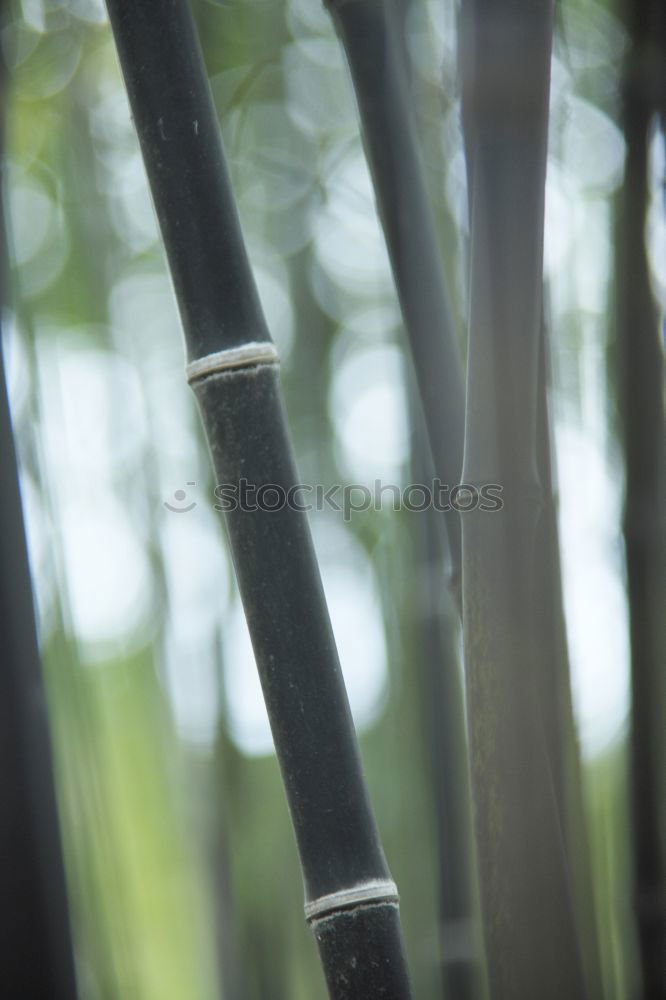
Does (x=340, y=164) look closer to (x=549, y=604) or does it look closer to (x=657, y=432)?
(x=657, y=432)

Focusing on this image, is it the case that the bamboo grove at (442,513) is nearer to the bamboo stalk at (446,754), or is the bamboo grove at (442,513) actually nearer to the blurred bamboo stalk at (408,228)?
the blurred bamboo stalk at (408,228)

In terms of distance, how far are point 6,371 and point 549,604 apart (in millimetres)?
401

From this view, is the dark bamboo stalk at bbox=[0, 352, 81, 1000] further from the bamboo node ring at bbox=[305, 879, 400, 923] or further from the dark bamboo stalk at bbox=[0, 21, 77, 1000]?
the bamboo node ring at bbox=[305, 879, 400, 923]

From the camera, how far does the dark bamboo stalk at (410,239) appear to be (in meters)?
0.69

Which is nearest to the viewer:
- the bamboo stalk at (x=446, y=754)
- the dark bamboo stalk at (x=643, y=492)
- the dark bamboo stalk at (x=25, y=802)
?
the dark bamboo stalk at (x=25, y=802)

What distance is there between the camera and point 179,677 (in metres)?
1.68

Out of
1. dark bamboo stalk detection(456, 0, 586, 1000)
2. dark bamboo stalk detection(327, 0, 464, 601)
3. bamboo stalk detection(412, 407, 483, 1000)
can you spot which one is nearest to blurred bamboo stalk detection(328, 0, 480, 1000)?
dark bamboo stalk detection(327, 0, 464, 601)

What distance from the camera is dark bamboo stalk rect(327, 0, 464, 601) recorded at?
69 centimetres

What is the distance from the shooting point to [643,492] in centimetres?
101

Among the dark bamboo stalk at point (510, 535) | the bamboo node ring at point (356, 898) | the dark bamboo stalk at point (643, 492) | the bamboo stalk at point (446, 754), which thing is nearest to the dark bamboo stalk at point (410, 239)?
the dark bamboo stalk at point (510, 535)

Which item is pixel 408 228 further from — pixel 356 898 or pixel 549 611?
pixel 356 898

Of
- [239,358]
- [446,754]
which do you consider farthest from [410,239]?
[446,754]

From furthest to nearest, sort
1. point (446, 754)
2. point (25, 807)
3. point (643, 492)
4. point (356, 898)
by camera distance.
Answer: point (446, 754) < point (643, 492) < point (25, 807) < point (356, 898)

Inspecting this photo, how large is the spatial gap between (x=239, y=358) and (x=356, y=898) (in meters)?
0.30
